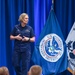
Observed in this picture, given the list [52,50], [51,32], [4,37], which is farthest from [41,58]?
[4,37]

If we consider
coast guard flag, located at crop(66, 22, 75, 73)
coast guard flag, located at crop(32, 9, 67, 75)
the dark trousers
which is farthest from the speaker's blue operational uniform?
coast guard flag, located at crop(66, 22, 75, 73)

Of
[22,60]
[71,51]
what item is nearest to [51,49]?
[71,51]

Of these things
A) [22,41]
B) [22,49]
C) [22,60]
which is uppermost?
[22,41]

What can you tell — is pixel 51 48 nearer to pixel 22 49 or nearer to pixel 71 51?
pixel 71 51

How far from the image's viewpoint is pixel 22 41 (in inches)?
171

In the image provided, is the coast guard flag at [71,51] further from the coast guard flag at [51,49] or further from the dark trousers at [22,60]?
the dark trousers at [22,60]

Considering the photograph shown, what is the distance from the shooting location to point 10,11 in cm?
498

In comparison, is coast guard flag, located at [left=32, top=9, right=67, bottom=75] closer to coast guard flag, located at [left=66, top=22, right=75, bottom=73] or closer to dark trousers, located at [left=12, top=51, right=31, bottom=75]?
coast guard flag, located at [left=66, top=22, right=75, bottom=73]

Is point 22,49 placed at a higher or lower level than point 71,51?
higher

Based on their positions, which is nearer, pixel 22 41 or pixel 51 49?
pixel 22 41

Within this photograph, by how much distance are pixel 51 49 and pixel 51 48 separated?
0.02 m

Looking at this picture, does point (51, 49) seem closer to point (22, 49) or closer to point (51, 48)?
point (51, 48)

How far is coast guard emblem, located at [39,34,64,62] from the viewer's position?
200 inches

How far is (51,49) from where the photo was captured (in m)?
5.12
